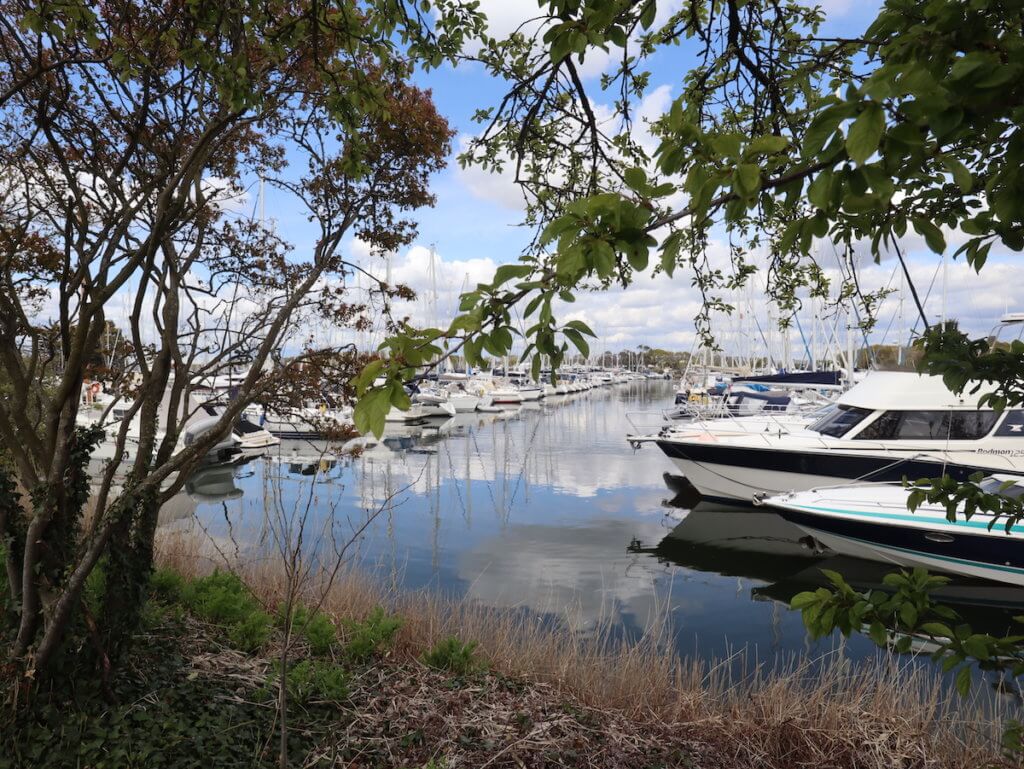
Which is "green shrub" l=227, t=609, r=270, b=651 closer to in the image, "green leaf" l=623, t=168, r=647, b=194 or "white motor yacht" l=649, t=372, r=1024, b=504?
"green leaf" l=623, t=168, r=647, b=194

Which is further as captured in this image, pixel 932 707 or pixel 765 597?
pixel 765 597

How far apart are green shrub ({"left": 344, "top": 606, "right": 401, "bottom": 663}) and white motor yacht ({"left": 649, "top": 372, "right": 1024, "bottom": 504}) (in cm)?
1048

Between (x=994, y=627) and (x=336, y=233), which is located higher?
(x=336, y=233)

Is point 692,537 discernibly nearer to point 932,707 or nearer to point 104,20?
point 932,707

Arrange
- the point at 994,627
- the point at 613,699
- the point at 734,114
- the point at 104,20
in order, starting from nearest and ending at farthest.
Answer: the point at 734,114
the point at 104,20
the point at 613,699
the point at 994,627

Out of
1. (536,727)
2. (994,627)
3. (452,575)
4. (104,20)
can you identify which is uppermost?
(104,20)

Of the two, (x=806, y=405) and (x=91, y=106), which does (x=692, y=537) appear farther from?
(x=806, y=405)

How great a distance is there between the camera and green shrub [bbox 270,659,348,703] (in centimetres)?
429

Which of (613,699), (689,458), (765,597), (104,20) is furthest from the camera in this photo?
(689,458)

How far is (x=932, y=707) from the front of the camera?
4.86 m

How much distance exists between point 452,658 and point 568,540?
8118mm

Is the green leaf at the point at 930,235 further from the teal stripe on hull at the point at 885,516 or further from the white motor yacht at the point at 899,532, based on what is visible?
the teal stripe on hull at the point at 885,516

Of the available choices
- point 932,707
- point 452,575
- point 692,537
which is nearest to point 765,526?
point 692,537

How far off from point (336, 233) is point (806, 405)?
2420 cm
